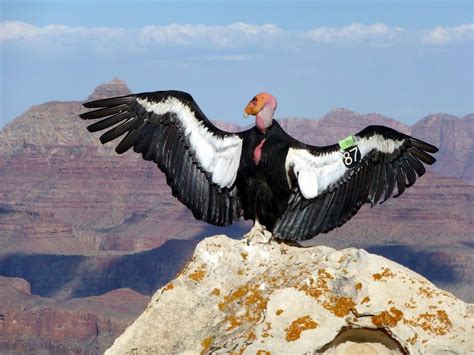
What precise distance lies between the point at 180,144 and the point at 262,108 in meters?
0.98

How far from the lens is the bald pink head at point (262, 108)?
13219 millimetres

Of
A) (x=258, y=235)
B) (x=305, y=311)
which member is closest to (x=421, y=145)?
(x=258, y=235)

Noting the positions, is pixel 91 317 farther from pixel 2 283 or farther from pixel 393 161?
pixel 393 161

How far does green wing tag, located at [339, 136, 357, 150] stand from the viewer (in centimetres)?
1356

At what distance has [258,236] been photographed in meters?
12.9

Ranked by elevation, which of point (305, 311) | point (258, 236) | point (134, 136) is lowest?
point (305, 311)

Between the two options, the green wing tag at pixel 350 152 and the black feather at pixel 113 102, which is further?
the black feather at pixel 113 102

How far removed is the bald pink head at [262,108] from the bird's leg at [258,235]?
892 millimetres

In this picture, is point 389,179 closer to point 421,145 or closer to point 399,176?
point 399,176

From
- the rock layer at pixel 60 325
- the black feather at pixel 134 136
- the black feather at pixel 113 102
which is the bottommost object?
the rock layer at pixel 60 325

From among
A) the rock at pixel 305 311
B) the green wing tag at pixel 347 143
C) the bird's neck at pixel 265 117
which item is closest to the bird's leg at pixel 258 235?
the rock at pixel 305 311

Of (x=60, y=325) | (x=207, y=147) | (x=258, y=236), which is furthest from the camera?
(x=60, y=325)

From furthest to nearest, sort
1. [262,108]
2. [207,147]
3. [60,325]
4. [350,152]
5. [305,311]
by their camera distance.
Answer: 1. [60,325]
2. [207,147]
3. [350,152]
4. [262,108]
5. [305,311]

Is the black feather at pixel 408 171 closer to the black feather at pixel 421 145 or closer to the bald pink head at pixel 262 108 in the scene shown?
the black feather at pixel 421 145
